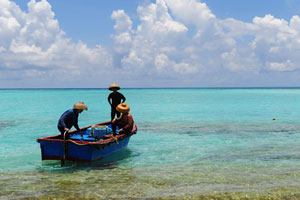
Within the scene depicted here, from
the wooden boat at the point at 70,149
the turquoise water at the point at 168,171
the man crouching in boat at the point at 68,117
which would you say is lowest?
the turquoise water at the point at 168,171

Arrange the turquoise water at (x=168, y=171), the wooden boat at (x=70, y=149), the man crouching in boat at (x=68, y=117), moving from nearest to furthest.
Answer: the turquoise water at (x=168, y=171), the wooden boat at (x=70, y=149), the man crouching in boat at (x=68, y=117)

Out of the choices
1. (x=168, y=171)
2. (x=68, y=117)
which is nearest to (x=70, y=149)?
(x=68, y=117)

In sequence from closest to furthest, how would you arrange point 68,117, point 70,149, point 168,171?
point 168,171, point 70,149, point 68,117

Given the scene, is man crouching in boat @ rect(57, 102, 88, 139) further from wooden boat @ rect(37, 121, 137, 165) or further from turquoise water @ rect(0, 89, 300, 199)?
turquoise water @ rect(0, 89, 300, 199)

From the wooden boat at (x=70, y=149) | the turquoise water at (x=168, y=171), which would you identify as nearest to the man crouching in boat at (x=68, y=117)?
the wooden boat at (x=70, y=149)

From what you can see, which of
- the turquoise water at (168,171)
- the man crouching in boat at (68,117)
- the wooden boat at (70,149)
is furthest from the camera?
the man crouching in boat at (68,117)

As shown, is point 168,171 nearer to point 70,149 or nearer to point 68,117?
point 70,149

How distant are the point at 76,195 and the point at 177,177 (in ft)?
10.7

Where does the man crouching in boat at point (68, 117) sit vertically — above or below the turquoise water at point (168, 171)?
above

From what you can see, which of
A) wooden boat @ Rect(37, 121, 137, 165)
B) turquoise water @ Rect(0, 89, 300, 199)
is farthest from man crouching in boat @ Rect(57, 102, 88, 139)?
turquoise water @ Rect(0, 89, 300, 199)

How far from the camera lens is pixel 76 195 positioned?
24.7 ft

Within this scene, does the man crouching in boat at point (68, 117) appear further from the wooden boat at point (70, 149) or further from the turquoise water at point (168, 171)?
the turquoise water at point (168, 171)

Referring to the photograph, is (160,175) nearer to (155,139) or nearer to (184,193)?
(184,193)

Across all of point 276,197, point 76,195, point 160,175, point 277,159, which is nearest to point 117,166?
point 160,175
